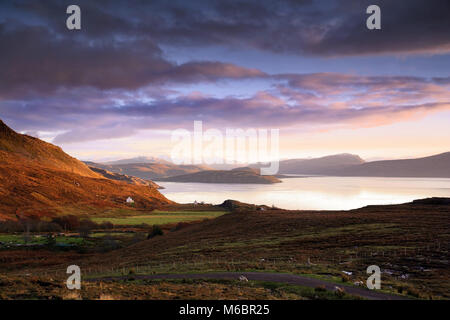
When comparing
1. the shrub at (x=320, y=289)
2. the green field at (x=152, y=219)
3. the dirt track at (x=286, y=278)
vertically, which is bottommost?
the green field at (x=152, y=219)

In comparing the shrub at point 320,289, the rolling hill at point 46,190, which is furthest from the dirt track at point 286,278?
the rolling hill at point 46,190

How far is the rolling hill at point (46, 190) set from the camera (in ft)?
397

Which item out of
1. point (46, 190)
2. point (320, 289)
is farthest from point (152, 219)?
point (320, 289)

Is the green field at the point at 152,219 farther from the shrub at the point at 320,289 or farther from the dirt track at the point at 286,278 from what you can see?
the shrub at the point at 320,289

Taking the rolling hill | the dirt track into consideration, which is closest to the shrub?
the dirt track

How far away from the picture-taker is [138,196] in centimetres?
17450

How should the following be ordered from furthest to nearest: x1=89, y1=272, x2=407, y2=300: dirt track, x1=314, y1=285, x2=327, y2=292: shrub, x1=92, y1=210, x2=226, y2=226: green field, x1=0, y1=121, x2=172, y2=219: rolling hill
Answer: x1=0, y1=121, x2=172, y2=219: rolling hill → x1=92, y1=210, x2=226, y2=226: green field → x1=314, y1=285, x2=327, y2=292: shrub → x1=89, y1=272, x2=407, y2=300: dirt track

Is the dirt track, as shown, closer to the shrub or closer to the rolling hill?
the shrub

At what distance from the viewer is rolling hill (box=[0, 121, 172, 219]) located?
4761 inches

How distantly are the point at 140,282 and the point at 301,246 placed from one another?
23.3m

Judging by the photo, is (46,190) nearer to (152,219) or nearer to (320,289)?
(152,219)

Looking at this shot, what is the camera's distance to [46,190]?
13762 cm

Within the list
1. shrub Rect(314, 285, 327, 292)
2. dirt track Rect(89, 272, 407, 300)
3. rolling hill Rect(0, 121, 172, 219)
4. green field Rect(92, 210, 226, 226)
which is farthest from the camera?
rolling hill Rect(0, 121, 172, 219)

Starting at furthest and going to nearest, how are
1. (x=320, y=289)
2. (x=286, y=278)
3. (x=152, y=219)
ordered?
→ (x=152, y=219) < (x=286, y=278) < (x=320, y=289)
